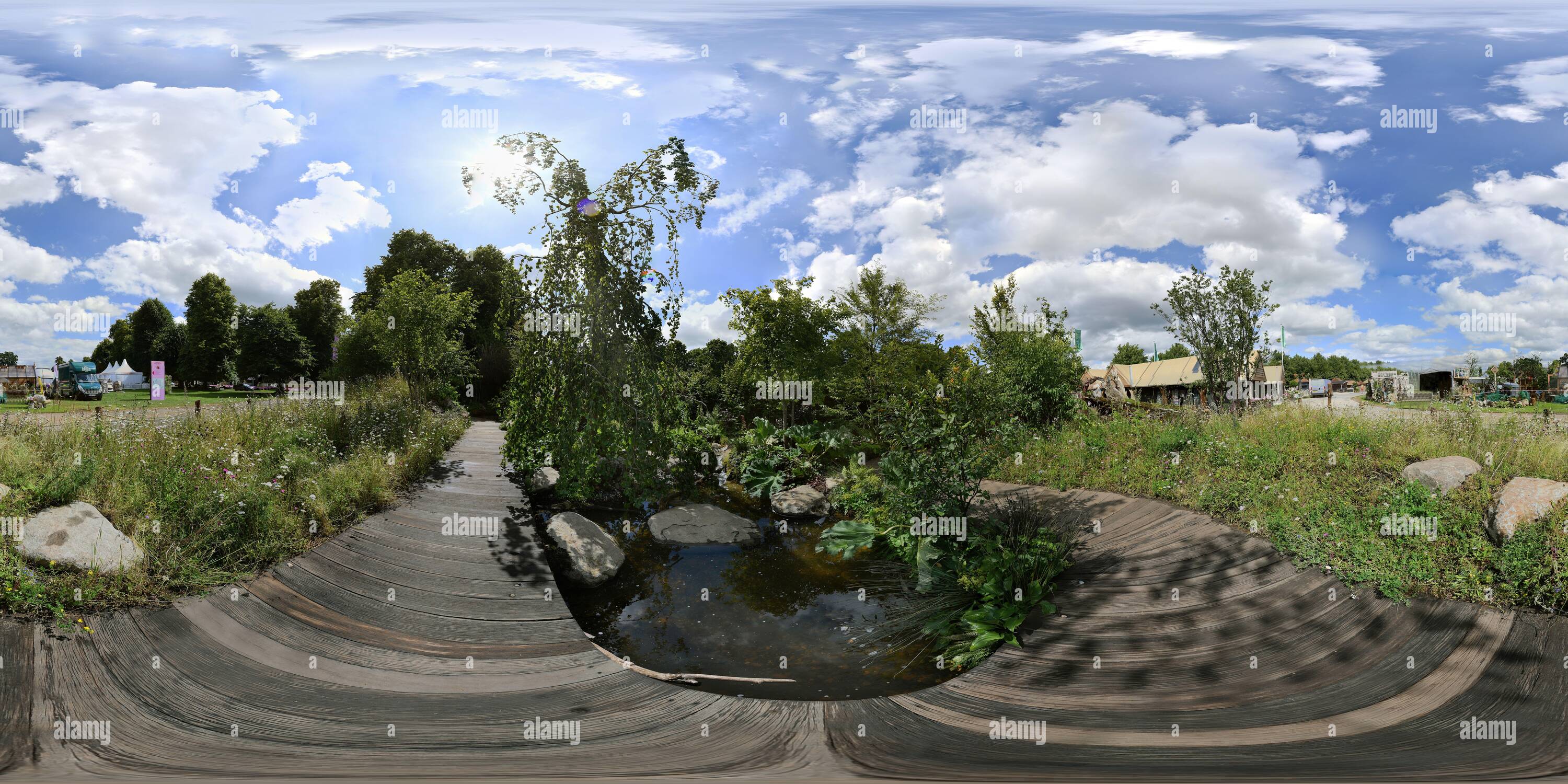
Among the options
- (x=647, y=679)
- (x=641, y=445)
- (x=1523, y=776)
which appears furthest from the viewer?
(x=641, y=445)

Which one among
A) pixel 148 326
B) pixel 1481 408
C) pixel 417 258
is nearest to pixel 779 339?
pixel 1481 408

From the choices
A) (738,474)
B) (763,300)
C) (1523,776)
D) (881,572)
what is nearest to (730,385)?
(763,300)

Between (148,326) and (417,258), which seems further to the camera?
(148,326)

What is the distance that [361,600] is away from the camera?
5707 mm

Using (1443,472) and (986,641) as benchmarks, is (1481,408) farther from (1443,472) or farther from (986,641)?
(986,641)

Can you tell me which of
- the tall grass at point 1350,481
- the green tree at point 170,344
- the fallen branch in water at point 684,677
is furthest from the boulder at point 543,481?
the green tree at point 170,344

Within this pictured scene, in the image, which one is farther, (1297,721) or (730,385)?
(730,385)

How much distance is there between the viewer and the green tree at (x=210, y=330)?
32812 mm

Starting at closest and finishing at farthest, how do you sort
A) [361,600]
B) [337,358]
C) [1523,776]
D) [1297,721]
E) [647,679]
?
[1523,776] → [1297,721] → [647,679] → [361,600] → [337,358]

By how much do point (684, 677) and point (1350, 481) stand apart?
801 cm

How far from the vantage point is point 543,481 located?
9.98m

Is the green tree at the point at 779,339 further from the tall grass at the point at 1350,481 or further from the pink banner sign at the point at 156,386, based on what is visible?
the pink banner sign at the point at 156,386

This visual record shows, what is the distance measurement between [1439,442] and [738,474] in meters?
10.5

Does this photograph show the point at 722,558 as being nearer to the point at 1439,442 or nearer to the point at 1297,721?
the point at 1297,721
